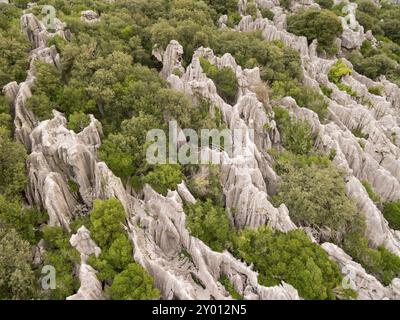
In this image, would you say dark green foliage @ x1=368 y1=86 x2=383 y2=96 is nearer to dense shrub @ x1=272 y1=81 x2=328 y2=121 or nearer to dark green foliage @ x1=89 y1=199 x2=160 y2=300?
dense shrub @ x1=272 y1=81 x2=328 y2=121

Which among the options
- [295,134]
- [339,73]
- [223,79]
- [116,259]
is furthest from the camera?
[339,73]

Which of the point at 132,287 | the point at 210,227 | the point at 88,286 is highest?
the point at 210,227

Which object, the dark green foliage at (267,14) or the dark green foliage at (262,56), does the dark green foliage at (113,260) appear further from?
the dark green foliage at (267,14)

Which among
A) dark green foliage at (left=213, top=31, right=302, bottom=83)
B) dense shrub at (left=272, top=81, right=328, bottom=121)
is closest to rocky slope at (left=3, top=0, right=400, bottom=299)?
dense shrub at (left=272, top=81, right=328, bottom=121)

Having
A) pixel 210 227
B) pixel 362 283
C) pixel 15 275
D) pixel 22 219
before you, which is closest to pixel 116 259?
pixel 15 275

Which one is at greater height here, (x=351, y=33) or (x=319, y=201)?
(x=351, y=33)

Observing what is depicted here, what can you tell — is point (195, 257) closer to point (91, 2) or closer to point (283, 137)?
point (283, 137)

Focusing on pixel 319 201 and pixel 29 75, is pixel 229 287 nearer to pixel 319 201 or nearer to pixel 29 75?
pixel 319 201

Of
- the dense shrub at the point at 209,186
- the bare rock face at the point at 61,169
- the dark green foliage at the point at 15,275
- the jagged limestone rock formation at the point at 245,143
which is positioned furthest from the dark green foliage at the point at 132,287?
the jagged limestone rock formation at the point at 245,143
